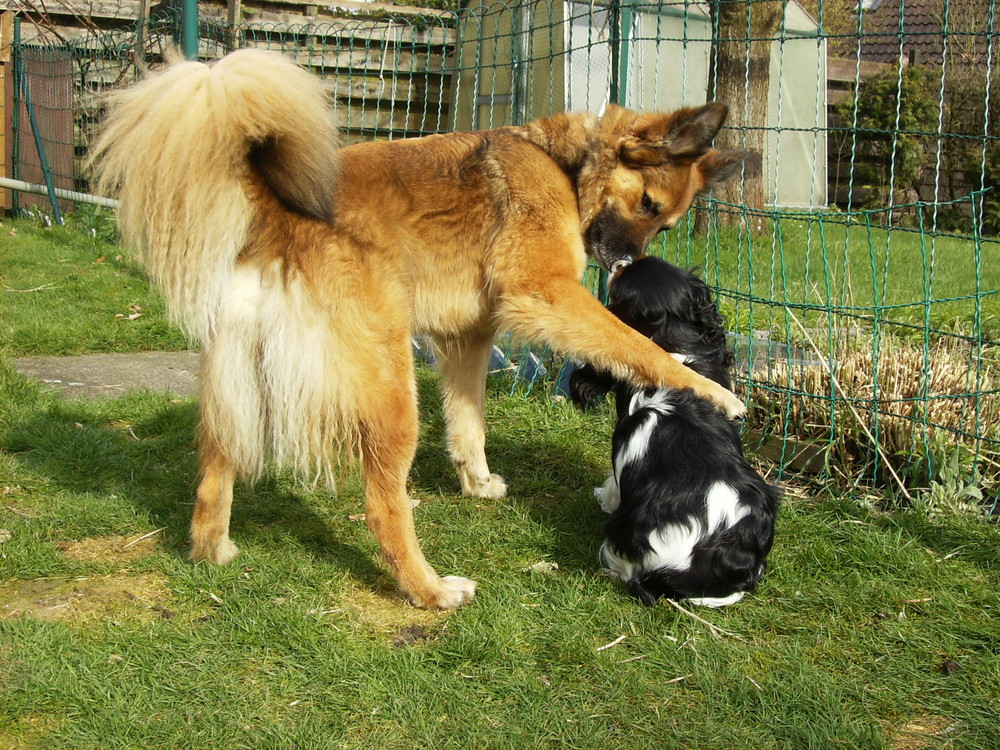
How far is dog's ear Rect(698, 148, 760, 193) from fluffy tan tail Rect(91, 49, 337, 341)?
198 cm

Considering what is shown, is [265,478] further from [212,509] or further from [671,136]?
[671,136]

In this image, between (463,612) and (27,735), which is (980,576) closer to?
(463,612)

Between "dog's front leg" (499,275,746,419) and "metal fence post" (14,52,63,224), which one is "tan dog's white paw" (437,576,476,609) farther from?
"metal fence post" (14,52,63,224)

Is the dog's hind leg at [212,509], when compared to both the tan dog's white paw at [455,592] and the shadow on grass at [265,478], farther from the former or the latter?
the tan dog's white paw at [455,592]

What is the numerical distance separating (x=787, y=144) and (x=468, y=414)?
12.7m

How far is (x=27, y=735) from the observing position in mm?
2500

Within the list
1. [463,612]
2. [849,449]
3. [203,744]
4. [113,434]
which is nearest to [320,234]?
[463,612]

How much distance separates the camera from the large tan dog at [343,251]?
305 cm

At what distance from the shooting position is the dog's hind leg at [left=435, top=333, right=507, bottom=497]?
14.3 ft

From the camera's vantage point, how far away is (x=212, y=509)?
137 inches

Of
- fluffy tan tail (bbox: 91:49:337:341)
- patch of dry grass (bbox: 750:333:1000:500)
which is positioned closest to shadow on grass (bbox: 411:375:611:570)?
patch of dry grass (bbox: 750:333:1000:500)

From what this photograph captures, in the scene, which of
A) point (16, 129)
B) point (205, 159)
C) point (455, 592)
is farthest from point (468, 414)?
point (16, 129)

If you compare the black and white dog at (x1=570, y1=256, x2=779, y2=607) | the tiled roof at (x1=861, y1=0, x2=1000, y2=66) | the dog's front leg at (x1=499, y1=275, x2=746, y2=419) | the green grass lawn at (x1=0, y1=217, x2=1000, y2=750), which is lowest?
the green grass lawn at (x1=0, y1=217, x2=1000, y2=750)

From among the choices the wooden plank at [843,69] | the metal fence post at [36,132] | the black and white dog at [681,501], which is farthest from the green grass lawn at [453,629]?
the wooden plank at [843,69]
